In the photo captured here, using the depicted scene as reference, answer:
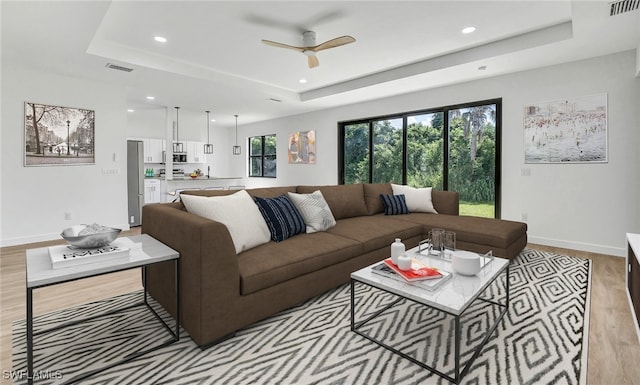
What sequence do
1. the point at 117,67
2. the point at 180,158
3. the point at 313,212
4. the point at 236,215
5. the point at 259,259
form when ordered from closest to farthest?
the point at 259,259 < the point at 236,215 < the point at 313,212 < the point at 117,67 < the point at 180,158

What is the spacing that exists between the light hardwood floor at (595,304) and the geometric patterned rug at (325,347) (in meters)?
0.07

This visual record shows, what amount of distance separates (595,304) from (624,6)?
8.03 feet

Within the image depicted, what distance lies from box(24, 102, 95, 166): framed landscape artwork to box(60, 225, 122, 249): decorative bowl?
145 inches

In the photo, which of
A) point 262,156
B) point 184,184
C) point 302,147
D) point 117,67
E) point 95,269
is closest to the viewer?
point 95,269

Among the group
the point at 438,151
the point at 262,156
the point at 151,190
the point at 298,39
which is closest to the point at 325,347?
the point at 298,39

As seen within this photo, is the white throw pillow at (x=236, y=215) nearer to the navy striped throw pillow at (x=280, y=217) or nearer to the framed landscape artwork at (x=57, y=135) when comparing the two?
the navy striped throw pillow at (x=280, y=217)

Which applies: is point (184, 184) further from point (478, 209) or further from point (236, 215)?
point (478, 209)

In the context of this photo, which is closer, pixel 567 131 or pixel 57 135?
pixel 567 131

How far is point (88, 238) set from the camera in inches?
65.4

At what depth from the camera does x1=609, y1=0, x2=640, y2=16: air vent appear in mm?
2486

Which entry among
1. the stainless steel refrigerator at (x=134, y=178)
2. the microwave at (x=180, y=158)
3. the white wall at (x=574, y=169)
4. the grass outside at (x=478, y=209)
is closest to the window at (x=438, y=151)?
the grass outside at (x=478, y=209)

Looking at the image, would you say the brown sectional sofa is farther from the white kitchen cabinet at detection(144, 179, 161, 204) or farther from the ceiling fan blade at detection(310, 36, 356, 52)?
the white kitchen cabinet at detection(144, 179, 161, 204)

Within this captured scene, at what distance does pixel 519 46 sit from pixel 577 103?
117 centimetres

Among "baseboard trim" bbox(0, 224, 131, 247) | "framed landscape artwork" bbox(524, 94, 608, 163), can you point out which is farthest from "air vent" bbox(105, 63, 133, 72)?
"framed landscape artwork" bbox(524, 94, 608, 163)
